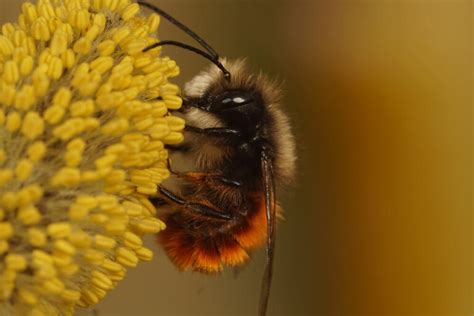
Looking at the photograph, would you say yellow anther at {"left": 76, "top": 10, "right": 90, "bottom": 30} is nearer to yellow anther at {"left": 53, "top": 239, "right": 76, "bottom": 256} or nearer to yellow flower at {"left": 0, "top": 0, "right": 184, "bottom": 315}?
yellow flower at {"left": 0, "top": 0, "right": 184, "bottom": 315}

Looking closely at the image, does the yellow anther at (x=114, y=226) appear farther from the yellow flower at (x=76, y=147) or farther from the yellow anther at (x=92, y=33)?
the yellow anther at (x=92, y=33)

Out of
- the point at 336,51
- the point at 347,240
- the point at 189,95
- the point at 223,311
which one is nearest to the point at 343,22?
the point at 336,51

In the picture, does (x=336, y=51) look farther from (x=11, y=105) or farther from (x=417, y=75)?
(x=11, y=105)

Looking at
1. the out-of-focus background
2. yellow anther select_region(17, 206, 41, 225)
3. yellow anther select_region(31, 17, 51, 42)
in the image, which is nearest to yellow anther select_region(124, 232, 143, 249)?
yellow anther select_region(17, 206, 41, 225)

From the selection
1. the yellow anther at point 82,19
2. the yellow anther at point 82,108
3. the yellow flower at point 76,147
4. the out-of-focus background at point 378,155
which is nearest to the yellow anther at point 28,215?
the yellow flower at point 76,147

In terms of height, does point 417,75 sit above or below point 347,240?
above

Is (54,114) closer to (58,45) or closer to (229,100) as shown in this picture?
Result: (58,45)
